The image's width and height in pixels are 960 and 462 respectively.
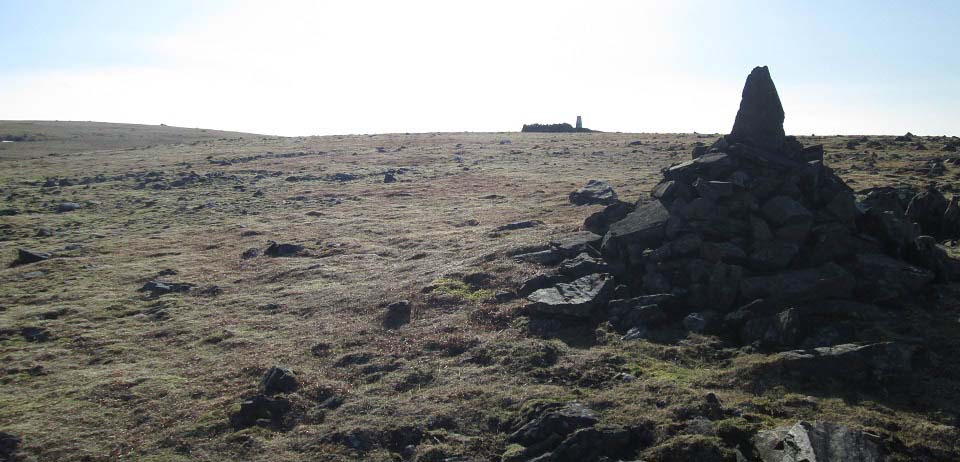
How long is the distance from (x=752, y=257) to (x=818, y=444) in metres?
6.57

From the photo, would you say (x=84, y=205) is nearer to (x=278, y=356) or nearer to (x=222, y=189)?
(x=222, y=189)

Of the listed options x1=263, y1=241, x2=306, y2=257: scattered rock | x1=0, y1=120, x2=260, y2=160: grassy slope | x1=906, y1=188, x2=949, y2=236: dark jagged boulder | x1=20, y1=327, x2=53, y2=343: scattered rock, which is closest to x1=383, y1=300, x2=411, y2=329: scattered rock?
x1=263, y1=241, x2=306, y2=257: scattered rock

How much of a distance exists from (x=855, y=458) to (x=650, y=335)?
5.35 meters

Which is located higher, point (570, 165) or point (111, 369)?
point (570, 165)

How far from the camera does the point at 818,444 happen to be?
9.50m

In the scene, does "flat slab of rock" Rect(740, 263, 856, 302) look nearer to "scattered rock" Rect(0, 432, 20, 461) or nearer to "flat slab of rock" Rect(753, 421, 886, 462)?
"flat slab of rock" Rect(753, 421, 886, 462)

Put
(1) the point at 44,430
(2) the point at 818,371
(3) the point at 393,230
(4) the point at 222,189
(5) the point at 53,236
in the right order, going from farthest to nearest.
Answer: (4) the point at 222,189, (5) the point at 53,236, (3) the point at 393,230, (1) the point at 44,430, (2) the point at 818,371

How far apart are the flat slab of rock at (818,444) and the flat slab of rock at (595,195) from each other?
678 inches

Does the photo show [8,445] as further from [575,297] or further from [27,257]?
[27,257]

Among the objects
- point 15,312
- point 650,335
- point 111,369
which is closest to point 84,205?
point 15,312

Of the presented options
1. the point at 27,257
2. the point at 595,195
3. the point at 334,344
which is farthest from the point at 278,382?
the point at 27,257

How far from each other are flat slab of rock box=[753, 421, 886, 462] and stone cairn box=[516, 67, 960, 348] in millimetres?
3322

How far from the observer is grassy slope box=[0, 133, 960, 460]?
11719mm

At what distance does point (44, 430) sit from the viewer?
1284 centimetres
